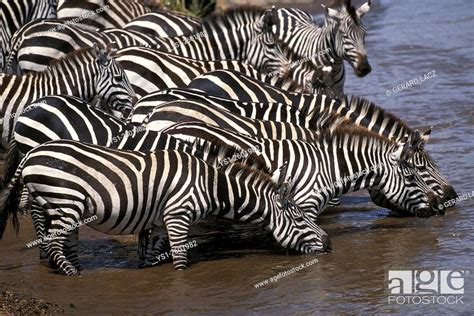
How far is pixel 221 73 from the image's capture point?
12.5 meters

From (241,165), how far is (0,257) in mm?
2393

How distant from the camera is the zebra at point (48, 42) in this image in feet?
46.7

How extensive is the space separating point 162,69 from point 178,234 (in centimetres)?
370

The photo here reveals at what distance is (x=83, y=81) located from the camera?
12555 mm

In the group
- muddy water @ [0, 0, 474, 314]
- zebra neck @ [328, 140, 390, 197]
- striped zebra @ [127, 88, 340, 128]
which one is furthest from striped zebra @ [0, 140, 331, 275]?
striped zebra @ [127, 88, 340, 128]

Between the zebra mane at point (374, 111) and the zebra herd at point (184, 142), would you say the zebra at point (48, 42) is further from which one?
the zebra mane at point (374, 111)

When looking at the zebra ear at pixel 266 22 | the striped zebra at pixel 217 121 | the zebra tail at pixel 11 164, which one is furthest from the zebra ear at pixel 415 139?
the zebra ear at pixel 266 22

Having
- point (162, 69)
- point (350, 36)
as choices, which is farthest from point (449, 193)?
point (350, 36)

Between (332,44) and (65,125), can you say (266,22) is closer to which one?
(332,44)

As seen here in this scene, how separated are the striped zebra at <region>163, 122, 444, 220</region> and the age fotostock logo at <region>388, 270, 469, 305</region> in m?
1.32

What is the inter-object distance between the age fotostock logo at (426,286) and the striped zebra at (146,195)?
3.21 feet

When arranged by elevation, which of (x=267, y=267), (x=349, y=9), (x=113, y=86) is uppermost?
(x=349, y=9)

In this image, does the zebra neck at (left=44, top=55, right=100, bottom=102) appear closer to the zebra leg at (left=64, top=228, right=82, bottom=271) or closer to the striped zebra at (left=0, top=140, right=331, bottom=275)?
the striped zebra at (left=0, top=140, right=331, bottom=275)

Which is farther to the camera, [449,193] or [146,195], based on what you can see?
[449,193]
